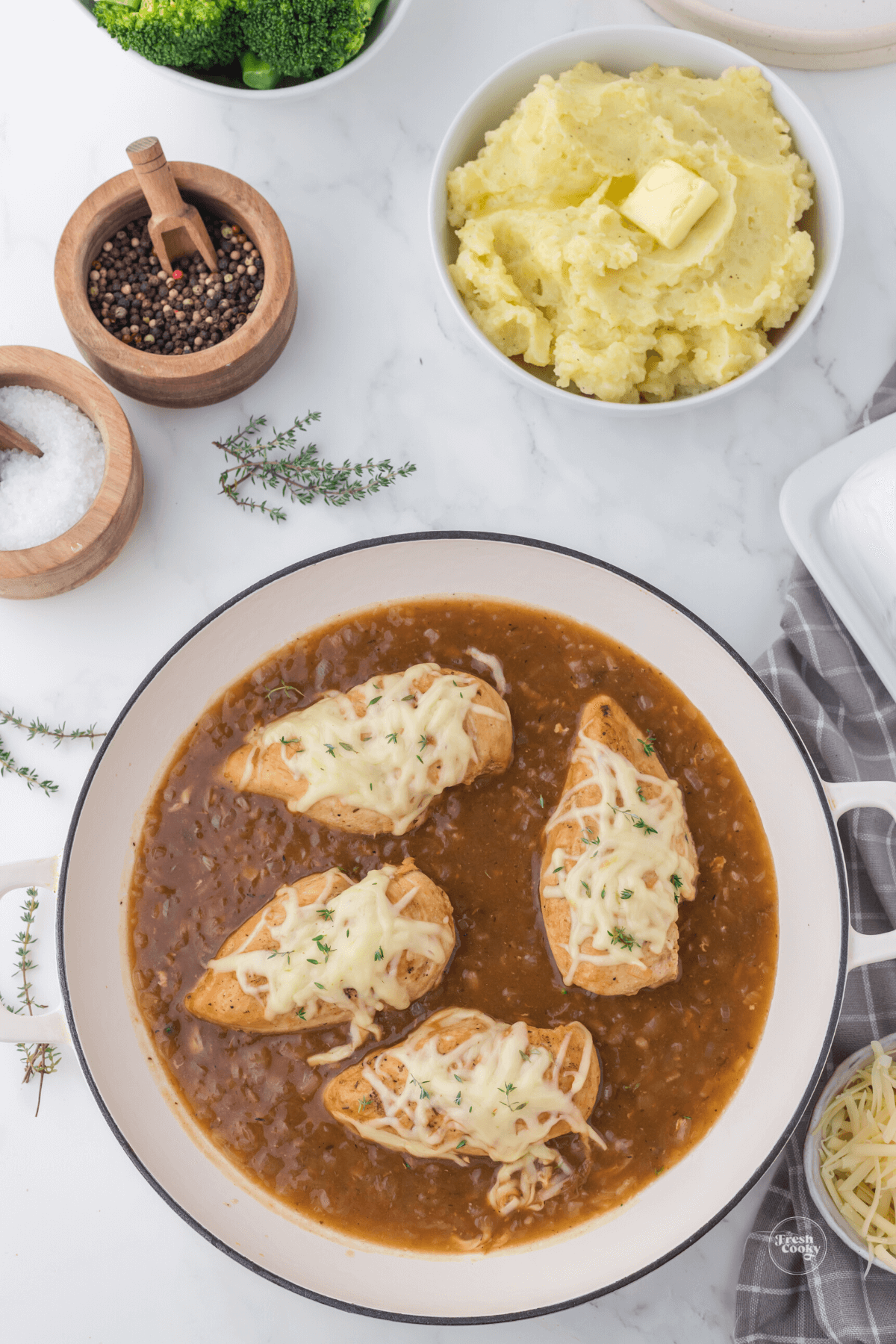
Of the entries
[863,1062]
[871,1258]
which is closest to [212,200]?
[863,1062]

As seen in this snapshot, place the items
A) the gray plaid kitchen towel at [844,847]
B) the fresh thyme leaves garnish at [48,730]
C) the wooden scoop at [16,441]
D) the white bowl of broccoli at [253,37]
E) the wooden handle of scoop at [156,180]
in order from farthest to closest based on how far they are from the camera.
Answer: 1. the fresh thyme leaves garnish at [48,730]
2. the gray plaid kitchen towel at [844,847]
3. the wooden scoop at [16,441]
4. the white bowl of broccoli at [253,37]
5. the wooden handle of scoop at [156,180]

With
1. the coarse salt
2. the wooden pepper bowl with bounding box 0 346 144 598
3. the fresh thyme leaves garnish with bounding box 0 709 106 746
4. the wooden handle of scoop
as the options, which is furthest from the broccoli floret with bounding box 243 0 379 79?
the fresh thyme leaves garnish with bounding box 0 709 106 746

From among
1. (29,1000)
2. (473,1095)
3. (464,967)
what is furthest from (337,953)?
(29,1000)

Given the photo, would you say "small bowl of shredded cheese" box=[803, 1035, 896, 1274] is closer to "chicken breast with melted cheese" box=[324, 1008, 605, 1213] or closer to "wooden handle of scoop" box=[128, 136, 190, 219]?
"chicken breast with melted cheese" box=[324, 1008, 605, 1213]

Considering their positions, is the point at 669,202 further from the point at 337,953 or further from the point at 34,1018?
the point at 34,1018

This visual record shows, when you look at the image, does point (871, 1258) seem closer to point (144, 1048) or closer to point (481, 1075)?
point (481, 1075)

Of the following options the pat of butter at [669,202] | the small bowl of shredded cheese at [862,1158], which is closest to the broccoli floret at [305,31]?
the pat of butter at [669,202]

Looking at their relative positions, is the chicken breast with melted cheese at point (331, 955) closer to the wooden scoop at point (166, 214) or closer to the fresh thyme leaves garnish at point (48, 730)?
the fresh thyme leaves garnish at point (48, 730)

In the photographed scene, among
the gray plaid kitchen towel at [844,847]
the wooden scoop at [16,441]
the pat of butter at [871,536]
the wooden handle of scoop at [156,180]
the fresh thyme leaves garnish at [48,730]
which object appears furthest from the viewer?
the fresh thyme leaves garnish at [48,730]
